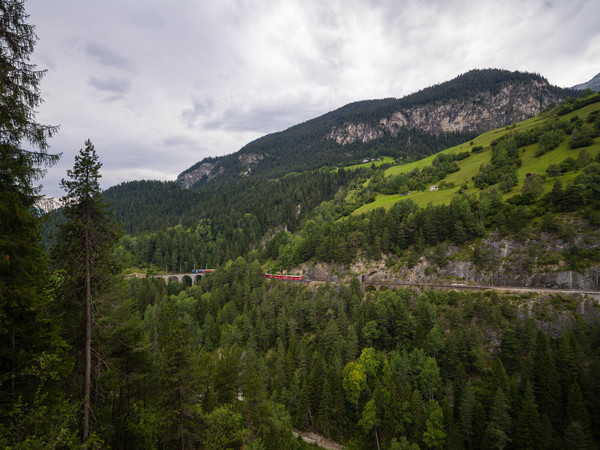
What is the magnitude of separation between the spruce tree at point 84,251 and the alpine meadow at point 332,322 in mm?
92

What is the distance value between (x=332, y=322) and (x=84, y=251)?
1845 inches

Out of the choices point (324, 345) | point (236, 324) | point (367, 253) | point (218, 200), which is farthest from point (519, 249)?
point (218, 200)

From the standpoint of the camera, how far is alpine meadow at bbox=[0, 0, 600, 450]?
9.73 meters

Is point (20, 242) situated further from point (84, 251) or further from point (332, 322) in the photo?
→ point (332, 322)

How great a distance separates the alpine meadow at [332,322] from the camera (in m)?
9.73

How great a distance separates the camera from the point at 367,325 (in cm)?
5128

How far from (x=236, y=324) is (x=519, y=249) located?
200 ft

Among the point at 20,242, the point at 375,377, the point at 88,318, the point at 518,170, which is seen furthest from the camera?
the point at 518,170

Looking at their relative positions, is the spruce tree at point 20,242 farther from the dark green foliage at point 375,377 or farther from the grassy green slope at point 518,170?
the grassy green slope at point 518,170

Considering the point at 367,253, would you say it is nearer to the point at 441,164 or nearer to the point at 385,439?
the point at 385,439

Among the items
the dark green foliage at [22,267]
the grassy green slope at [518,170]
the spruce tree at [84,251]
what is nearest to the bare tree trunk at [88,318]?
the spruce tree at [84,251]

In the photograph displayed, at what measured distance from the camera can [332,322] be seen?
5269 centimetres

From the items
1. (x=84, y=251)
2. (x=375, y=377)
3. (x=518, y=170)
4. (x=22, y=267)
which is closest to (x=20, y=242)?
(x=22, y=267)

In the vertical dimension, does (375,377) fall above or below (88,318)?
below
